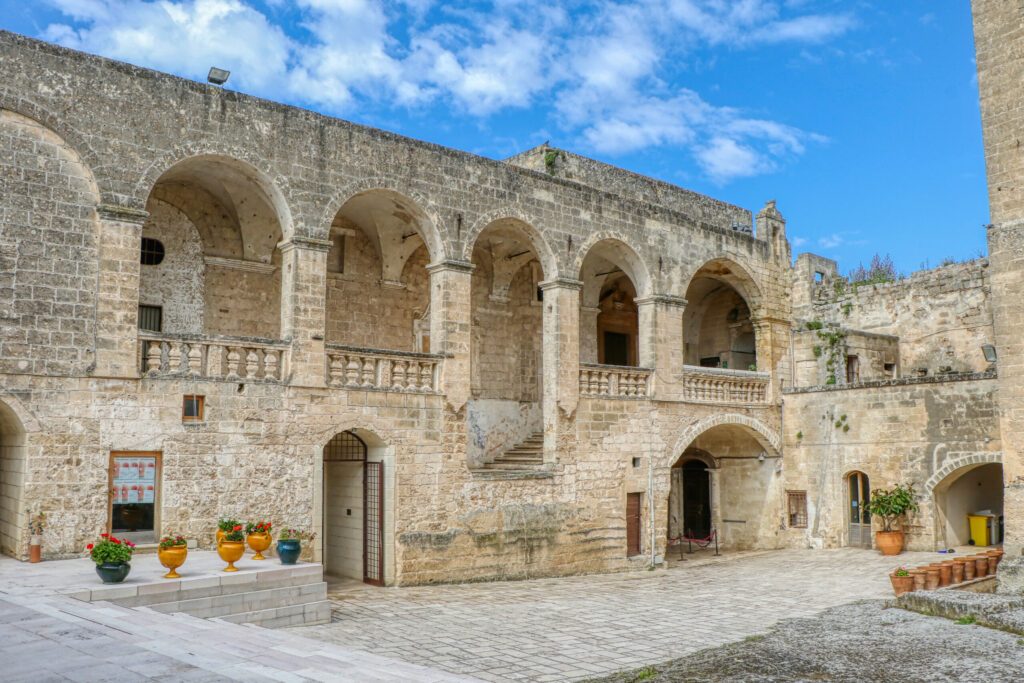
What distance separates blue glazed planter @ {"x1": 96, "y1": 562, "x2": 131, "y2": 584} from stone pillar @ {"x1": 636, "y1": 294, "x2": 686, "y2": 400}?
11.1 m

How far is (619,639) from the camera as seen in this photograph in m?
10.7

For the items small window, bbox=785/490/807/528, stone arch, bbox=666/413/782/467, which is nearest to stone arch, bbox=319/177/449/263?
stone arch, bbox=666/413/782/467

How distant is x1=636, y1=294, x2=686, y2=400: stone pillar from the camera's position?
1833cm

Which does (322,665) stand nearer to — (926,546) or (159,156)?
(159,156)

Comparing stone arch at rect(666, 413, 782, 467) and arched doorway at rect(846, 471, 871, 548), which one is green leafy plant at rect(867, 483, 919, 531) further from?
stone arch at rect(666, 413, 782, 467)

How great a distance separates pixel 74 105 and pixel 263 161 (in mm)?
2634

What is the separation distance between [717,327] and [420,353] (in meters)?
11.2


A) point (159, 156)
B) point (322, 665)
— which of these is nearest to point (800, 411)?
point (159, 156)

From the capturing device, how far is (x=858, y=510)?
19.4 metres

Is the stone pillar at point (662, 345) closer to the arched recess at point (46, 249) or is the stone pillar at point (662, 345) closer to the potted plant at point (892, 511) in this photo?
the potted plant at point (892, 511)

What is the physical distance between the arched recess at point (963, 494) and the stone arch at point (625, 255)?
6.78 metres

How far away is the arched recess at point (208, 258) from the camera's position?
15000 mm

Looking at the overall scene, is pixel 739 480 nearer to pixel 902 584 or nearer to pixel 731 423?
pixel 731 423

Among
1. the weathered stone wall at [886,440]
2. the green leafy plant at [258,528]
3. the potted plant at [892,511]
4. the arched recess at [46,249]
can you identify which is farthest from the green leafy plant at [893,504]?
the arched recess at [46,249]
